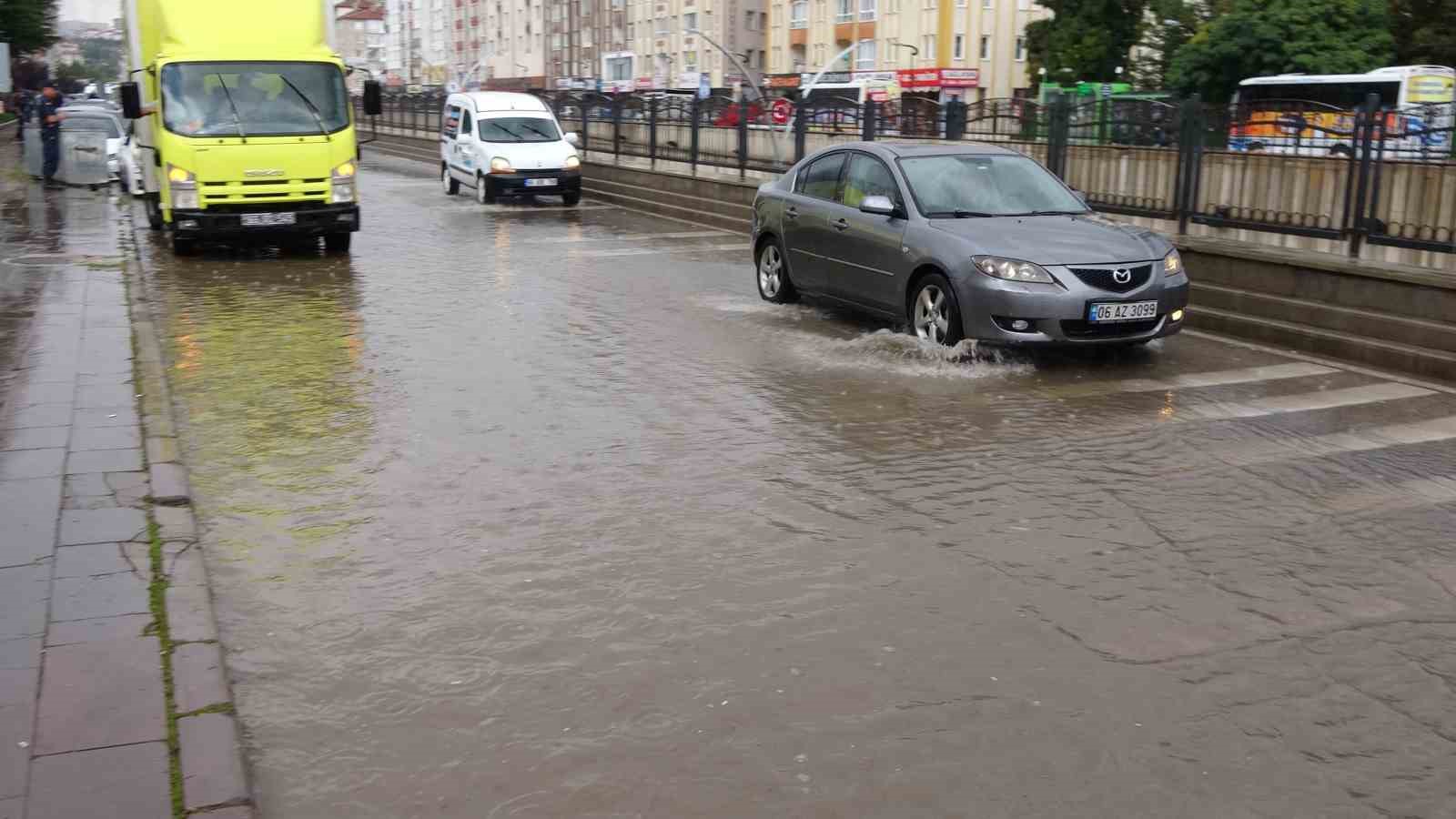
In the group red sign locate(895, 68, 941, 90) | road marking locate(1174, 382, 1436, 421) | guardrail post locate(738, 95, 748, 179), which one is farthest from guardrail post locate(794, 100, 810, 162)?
red sign locate(895, 68, 941, 90)

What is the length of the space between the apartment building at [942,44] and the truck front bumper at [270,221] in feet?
173

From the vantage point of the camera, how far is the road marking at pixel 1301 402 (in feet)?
28.9

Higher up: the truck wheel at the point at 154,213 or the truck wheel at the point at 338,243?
the truck wheel at the point at 154,213

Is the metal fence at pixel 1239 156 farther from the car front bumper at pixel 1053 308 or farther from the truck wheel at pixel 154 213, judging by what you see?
the truck wheel at pixel 154 213

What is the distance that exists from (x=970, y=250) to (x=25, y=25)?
57149mm

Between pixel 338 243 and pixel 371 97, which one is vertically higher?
pixel 371 97

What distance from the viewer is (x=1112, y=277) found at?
32.4ft

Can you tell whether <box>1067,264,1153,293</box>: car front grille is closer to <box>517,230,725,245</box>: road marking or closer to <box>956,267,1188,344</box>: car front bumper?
<box>956,267,1188,344</box>: car front bumper

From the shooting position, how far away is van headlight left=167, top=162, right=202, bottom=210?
16109 mm

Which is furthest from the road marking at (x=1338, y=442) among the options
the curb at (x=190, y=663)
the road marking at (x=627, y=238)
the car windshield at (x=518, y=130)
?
the car windshield at (x=518, y=130)

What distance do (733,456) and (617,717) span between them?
3370 mm

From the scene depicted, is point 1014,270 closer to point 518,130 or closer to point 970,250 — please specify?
point 970,250

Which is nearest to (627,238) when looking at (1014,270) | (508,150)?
(508,150)

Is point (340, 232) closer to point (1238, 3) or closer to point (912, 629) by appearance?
point (912, 629)
